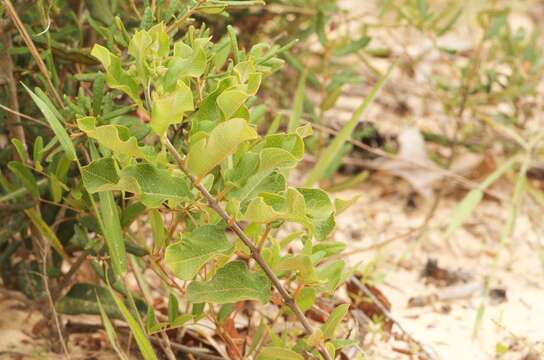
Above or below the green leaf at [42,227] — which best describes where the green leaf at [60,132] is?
above

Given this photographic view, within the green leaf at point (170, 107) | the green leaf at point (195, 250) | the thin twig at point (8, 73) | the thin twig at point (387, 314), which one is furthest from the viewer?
the thin twig at point (387, 314)

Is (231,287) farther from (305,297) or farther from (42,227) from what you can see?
(42,227)

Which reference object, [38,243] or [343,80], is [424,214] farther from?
[38,243]

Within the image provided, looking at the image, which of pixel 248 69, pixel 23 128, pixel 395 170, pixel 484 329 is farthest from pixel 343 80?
pixel 248 69

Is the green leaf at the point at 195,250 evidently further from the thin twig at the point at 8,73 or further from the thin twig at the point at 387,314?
the thin twig at the point at 387,314

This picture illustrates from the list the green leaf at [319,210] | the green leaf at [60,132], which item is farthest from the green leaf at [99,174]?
the green leaf at [319,210]

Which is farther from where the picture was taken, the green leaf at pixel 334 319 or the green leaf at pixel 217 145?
the green leaf at pixel 334 319

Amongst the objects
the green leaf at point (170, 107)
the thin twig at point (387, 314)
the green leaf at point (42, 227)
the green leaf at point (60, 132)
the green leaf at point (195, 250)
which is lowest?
the thin twig at point (387, 314)
